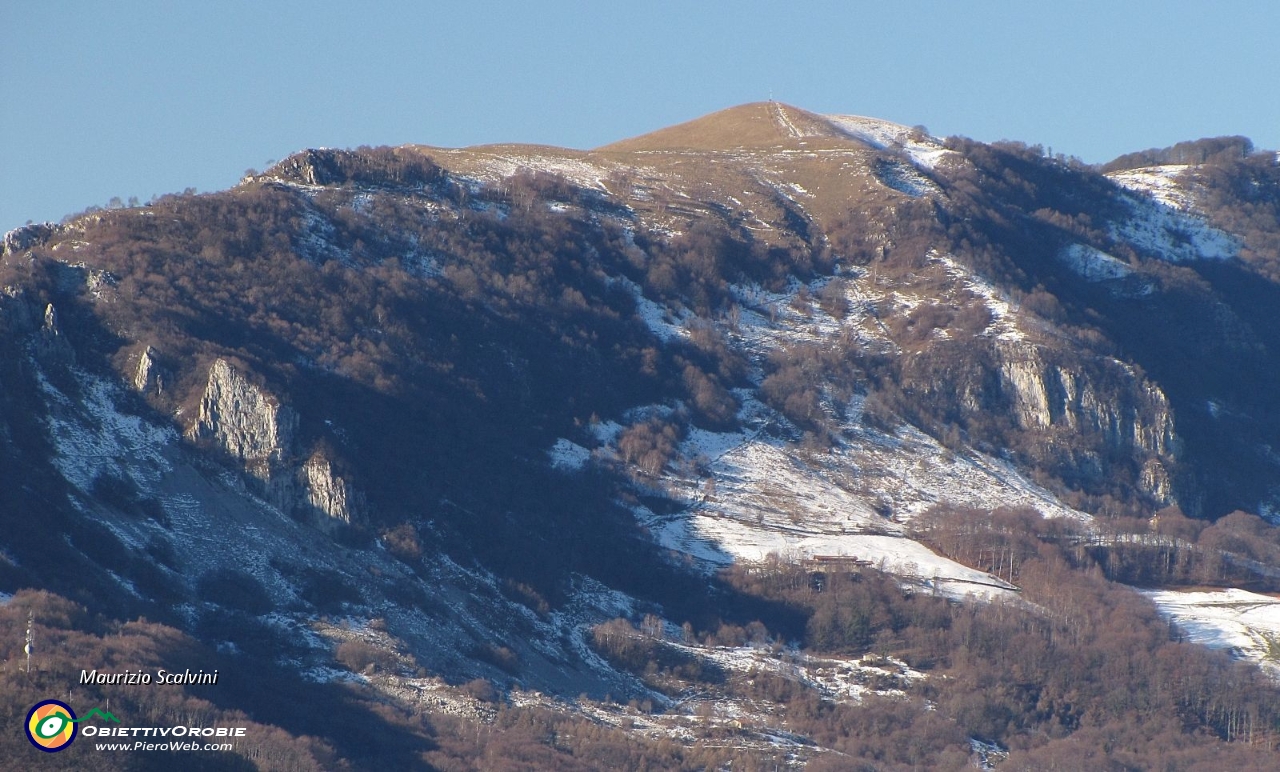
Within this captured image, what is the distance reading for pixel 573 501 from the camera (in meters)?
156

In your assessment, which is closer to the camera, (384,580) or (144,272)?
(384,580)

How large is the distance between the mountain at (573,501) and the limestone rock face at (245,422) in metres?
0.30

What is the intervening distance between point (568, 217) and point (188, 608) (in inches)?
3437

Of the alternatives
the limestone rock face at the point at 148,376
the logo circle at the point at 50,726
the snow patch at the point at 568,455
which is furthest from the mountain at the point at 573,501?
the logo circle at the point at 50,726

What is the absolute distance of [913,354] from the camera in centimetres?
19138

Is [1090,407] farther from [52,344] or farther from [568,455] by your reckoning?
[52,344]

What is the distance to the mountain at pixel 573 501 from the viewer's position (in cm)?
12050

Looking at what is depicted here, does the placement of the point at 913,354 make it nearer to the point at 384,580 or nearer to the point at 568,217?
the point at 568,217

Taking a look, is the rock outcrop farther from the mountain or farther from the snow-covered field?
the snow-covered field

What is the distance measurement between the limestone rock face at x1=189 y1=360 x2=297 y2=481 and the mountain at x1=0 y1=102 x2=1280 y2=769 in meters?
0.30

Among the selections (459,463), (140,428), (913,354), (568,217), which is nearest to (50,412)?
(140,428)

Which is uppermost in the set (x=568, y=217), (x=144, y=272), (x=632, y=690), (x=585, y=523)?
(x=568, y=217)

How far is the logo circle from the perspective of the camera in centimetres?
9081

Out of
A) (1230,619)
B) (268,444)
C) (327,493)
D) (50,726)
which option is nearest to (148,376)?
(268,444)
